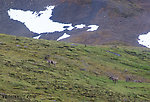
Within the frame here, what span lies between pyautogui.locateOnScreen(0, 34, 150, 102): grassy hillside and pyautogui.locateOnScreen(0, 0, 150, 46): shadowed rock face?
2276cm

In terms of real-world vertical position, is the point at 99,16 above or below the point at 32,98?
above

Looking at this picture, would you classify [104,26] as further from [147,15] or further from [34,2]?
[34,2]

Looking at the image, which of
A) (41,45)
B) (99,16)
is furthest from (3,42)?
(99,16)

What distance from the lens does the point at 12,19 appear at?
85.4 metres

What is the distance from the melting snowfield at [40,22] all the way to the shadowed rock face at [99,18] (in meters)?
1.74

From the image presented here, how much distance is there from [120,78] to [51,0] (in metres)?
69.6

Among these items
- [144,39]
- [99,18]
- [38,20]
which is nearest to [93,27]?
[99,18]

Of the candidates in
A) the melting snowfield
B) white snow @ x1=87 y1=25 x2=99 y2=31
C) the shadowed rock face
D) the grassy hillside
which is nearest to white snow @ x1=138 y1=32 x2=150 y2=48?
the shadowed rock face

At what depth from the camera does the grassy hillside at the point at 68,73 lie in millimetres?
20281

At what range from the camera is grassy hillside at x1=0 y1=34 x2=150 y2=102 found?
2028cm

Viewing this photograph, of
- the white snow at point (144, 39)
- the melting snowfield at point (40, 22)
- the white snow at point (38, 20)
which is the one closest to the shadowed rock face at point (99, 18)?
the white snow at point (144, 39)

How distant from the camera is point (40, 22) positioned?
77438 millimetres

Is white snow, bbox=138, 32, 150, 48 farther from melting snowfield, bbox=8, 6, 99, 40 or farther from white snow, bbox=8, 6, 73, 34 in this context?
white snow, bbox=8, 6, 73, 34

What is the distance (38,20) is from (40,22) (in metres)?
2.00
